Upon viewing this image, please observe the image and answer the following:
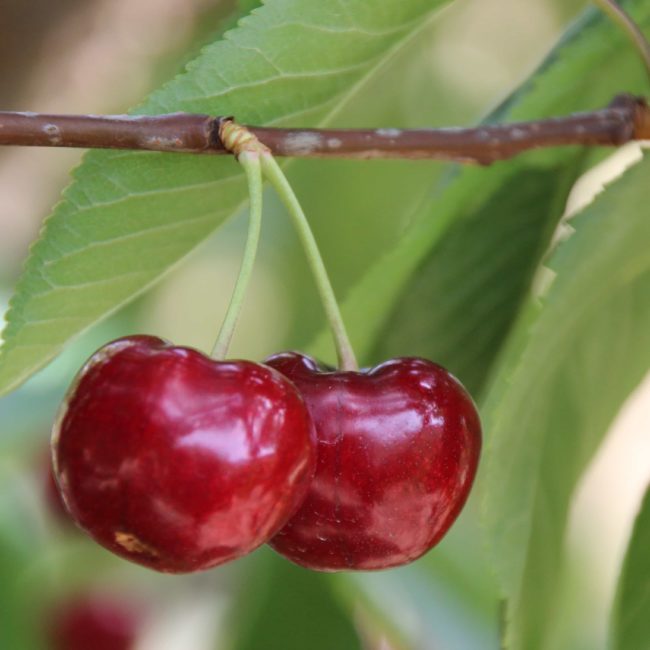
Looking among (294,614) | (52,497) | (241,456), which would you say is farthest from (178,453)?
(52,497)

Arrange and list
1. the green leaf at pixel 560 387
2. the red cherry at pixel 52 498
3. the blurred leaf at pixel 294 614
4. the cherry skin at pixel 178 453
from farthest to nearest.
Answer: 1. the red cherry at pixel 52 498
2. the blurred leaf at pixel 294 614
3. the green leaf at pixel 560 387
4. the cherry skin at pixel 178 453

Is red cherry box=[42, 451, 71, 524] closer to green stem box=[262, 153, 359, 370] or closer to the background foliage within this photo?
the background foliage

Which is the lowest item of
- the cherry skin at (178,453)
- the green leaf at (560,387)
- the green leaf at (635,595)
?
the green leaf at (635,595)

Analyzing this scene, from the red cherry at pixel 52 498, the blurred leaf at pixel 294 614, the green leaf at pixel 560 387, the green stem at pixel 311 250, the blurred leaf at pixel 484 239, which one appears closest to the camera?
the green stem at pixel 311 250

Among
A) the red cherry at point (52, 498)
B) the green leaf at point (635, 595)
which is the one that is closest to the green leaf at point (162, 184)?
the green leaf at point (635, 595)

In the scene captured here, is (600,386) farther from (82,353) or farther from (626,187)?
(82,353)

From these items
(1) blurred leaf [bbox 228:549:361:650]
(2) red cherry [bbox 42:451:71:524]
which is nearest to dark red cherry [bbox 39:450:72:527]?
(2) red cherry [bbox 42:451:71:524]

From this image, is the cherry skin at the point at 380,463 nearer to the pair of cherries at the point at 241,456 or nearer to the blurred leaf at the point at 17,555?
the pair of cherries at the point at 241,456
